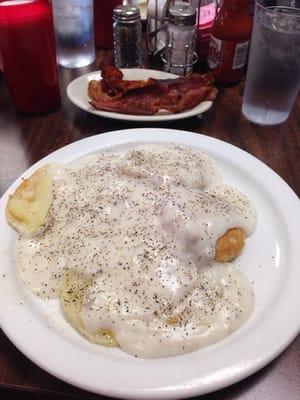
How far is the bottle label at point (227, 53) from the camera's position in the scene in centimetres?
144

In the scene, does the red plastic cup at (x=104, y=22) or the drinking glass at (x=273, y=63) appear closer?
the drinking glass at (x=273, y=63)

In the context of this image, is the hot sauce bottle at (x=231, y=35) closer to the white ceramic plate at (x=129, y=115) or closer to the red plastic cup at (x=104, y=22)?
the white ceramic plate at (x=129, y=115)

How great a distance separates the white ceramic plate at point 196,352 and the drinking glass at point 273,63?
0.47 metres

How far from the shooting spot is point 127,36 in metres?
1.60

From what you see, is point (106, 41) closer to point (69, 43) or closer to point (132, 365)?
point (69, 43)

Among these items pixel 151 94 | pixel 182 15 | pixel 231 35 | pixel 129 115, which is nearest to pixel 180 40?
pixel 182 15

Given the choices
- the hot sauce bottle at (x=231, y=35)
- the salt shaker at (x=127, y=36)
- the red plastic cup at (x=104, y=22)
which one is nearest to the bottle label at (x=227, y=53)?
the hot sauce bottle at (x=231, y=35)

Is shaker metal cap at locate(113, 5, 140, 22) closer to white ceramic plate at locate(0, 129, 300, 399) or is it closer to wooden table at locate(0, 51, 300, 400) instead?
wooden table at locate(0, 51, 300, 400)

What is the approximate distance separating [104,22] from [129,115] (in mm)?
704

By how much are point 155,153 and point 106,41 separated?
0.95m

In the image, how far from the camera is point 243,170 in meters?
1.13

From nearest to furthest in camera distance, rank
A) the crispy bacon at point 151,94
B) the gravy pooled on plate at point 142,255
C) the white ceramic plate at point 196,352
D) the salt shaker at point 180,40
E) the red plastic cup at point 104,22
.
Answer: the white ceramic plate at point 196,352 < the gravy pooled on plate at point 142,255 < the crispy bacon at point 151,94 < the salt shaker at point 180,40 < the red plastic cup at point 104,22

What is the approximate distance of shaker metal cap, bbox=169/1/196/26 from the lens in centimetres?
144

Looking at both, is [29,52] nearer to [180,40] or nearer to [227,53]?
[180,40]
